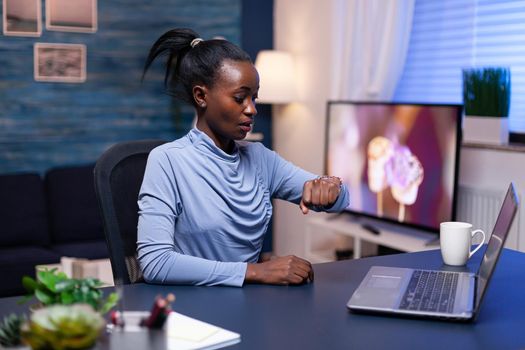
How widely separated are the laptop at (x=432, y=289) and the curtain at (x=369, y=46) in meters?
2.27

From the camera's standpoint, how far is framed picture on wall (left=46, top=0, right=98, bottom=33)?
13.9 ft

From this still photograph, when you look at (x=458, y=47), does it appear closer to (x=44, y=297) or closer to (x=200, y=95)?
(x=200, y=95)

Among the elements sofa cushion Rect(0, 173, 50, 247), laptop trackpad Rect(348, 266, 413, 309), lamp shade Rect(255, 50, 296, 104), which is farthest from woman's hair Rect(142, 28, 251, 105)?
lamp shade Rect(255, 50, 296, 104)

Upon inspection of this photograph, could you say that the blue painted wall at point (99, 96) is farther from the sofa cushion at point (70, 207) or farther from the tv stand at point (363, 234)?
the tv stand at point (363, 234)

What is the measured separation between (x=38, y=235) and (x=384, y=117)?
197 cm

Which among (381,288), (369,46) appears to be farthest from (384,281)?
(369,46)

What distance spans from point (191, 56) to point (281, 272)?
64 centimetres

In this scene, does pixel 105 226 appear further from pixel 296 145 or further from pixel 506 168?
pixel 296 145

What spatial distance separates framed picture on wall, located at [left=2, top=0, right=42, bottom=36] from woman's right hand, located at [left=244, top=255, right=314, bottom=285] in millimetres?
3029

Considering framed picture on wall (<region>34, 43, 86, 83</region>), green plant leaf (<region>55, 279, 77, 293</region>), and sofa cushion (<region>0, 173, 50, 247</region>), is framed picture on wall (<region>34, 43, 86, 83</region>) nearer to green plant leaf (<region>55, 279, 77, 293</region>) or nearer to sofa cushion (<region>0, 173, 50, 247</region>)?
sofa cushion (<region>0, 173, 50, 247</region>)

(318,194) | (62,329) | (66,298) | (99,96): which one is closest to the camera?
(62,329)

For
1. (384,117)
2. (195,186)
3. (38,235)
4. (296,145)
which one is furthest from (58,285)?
(296,145)

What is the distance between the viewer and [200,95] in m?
1.89

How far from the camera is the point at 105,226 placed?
1817mm
